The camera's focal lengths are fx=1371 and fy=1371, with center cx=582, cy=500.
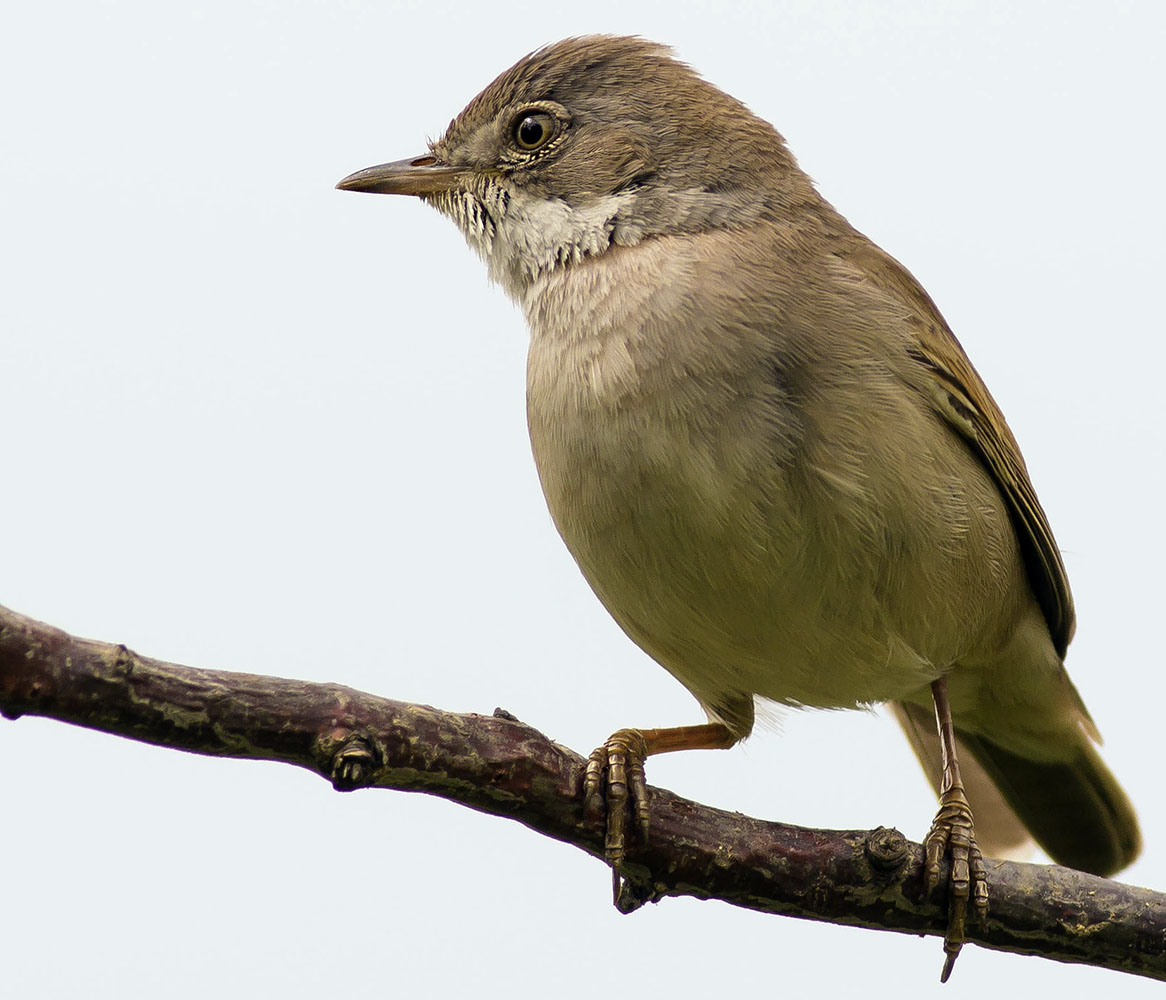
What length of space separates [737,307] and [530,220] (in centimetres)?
96

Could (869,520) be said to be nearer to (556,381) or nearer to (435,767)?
(556,381)

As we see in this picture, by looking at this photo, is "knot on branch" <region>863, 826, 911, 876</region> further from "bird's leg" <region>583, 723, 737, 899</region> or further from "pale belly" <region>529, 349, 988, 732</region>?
"bird's leg" <region>583, 723, 737, 899</region>

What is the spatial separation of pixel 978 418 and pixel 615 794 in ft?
6.46

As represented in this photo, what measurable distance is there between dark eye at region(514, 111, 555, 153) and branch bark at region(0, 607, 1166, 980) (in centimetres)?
228

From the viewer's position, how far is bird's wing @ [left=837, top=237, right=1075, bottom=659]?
4789 mm

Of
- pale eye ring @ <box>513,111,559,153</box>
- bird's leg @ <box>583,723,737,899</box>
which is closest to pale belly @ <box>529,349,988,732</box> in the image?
bird's leg @ <box>583,723,737,899</box>

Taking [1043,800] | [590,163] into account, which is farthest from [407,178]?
[1043,800]

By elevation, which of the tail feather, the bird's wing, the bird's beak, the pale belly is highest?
the bird's beak

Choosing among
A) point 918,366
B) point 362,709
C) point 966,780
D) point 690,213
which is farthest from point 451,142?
point 966,780

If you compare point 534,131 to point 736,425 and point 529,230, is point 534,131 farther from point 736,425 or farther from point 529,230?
point 736,425

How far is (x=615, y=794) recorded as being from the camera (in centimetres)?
402

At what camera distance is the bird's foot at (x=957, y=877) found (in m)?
4.46

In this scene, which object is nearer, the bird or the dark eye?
the bird

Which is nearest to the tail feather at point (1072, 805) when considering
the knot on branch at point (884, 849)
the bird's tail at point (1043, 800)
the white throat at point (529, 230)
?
the bird's tail at point (1043, 800)
